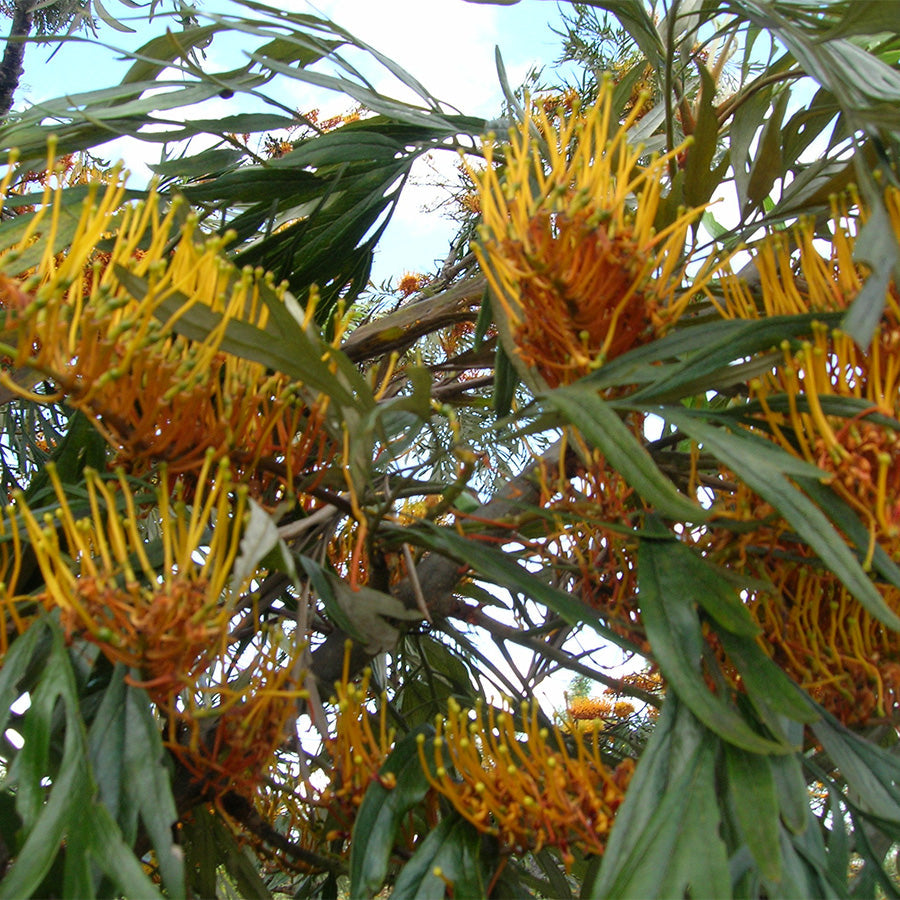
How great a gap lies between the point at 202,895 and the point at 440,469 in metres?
0.75

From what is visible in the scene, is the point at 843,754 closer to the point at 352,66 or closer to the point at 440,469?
the point at 352,66

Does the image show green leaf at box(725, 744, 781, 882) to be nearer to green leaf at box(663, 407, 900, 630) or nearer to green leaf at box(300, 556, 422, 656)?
green leaf at box(663, 407, 900, 630)

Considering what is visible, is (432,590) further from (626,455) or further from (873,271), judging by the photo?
(873,271)

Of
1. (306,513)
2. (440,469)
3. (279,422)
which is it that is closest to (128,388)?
(279,422)

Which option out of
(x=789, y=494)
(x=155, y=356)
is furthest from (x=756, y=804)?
(x=155, y=356)

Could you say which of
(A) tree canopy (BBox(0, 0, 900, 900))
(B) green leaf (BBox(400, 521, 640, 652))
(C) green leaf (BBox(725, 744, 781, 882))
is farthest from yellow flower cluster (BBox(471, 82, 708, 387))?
(C) green leaf (BBox(725, 744, 781, 882))

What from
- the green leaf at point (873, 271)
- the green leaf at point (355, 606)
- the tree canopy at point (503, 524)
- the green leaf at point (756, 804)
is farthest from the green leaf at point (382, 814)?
the green leaf at point (873, 271)

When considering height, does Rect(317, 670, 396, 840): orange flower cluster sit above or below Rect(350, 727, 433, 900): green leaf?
above

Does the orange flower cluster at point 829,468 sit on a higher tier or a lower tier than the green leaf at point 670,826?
higher

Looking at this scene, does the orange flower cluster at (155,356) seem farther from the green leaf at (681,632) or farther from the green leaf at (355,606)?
the green leaf at (681,632)

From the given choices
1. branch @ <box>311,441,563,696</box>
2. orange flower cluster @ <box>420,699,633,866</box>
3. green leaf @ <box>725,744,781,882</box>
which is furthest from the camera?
branch @ <box>311,441,563,696</box>

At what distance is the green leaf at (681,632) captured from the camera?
0.41 metres

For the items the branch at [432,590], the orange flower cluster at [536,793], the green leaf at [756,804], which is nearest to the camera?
the green leaf at [756,804]

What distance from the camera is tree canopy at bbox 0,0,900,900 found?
428 mm
